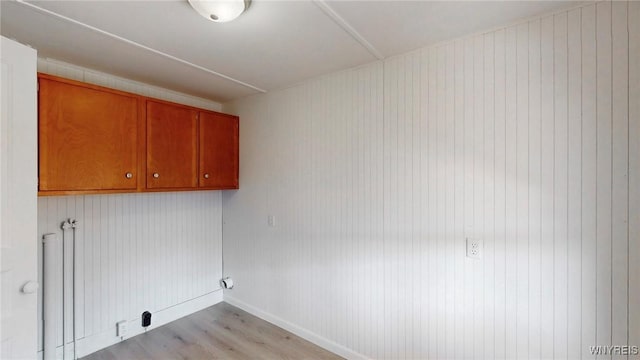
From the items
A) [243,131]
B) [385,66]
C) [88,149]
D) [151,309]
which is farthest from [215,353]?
[385,66]

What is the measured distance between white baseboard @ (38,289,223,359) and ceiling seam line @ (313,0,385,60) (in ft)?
9.40

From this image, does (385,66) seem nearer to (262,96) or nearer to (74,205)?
(262,96)

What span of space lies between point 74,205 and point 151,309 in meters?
1.15

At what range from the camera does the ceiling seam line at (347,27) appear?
139 cm

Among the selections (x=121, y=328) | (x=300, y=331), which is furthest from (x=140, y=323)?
(x=300, y=331)

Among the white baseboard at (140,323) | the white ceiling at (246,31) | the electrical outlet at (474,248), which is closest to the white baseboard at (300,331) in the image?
the white baseboard at (140,323)

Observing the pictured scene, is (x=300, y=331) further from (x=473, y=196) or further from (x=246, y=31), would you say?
(x=246, y=31)

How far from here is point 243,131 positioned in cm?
294

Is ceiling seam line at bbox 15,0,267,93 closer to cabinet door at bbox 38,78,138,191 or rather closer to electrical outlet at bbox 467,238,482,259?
cabinet door at bbox 38,78,138,191

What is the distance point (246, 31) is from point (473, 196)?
1646 millimetres

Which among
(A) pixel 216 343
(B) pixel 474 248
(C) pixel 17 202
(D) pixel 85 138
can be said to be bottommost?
(A) pixel 216 343

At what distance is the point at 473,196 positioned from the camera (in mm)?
1655

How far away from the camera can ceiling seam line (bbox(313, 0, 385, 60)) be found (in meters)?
1.39

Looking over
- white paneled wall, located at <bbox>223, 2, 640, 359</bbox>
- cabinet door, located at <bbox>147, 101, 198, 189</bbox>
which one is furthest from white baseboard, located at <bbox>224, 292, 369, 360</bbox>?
cabinet door, located at <bbox>147, 101, 198, 189</bbox>
